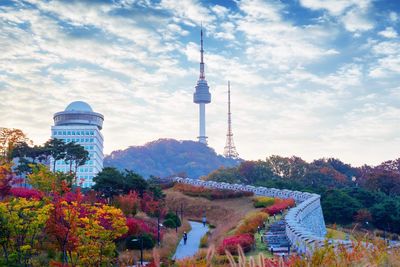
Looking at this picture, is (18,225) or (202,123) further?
(202,123)

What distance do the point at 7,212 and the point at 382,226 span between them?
137 ft

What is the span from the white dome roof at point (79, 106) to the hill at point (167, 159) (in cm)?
4290

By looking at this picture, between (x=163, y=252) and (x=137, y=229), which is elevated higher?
(x=137, y=229)

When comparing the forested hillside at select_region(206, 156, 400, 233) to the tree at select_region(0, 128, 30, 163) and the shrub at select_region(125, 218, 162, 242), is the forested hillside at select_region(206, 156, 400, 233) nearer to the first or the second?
the shrub at select_region(125, 218, 162, 242)

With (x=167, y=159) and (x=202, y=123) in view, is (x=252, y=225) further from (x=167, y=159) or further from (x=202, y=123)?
(x=202, y=123)

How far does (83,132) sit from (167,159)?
6434 centimetres

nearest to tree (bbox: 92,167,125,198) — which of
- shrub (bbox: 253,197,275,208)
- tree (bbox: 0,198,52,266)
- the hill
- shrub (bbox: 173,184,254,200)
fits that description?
shrub (bbox: 253,197,275,208)

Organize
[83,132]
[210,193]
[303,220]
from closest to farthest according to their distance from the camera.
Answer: [303,220]
[210,193]
[83,132]

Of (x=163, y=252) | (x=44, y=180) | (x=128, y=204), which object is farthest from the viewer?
(x=128, y=204)

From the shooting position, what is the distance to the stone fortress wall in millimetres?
19500

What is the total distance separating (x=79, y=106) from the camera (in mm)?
118438

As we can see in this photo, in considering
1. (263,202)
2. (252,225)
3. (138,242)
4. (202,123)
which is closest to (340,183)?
(263,202)

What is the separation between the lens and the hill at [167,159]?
163875 millimetres

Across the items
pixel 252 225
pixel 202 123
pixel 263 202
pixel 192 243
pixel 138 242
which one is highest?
pixel 202 123
